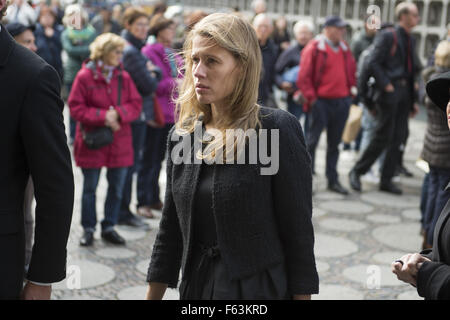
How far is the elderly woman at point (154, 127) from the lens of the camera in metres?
6.17

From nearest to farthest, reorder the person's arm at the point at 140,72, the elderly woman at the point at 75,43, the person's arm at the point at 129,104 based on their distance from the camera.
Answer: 1. the person's arm at the point at 129,104
2. the person's arm at the point at 140,72
3. the elderly woman at the point at 75,43

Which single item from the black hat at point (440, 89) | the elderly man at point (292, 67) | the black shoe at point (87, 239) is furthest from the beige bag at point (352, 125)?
the black hat at point (440, 89)

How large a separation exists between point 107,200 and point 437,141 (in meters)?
2.70

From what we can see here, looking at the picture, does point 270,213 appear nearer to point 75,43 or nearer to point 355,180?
point 355,180

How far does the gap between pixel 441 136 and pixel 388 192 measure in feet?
7.56

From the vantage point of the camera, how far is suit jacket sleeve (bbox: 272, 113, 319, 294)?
2197mm

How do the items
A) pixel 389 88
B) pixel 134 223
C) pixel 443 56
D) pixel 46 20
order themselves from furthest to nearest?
pixel 46 20, pixel 389 88, pixel 134 223, pixel 443 56

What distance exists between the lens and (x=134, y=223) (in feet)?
19.2

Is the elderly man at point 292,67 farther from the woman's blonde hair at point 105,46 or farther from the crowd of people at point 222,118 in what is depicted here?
the woman's blonde hair at point 105,46

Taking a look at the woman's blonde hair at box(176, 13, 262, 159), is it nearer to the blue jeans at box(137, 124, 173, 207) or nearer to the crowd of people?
the crowd of people

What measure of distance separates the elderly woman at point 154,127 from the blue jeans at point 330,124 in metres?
1.82

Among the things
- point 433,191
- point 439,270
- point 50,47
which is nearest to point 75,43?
point 50,47
